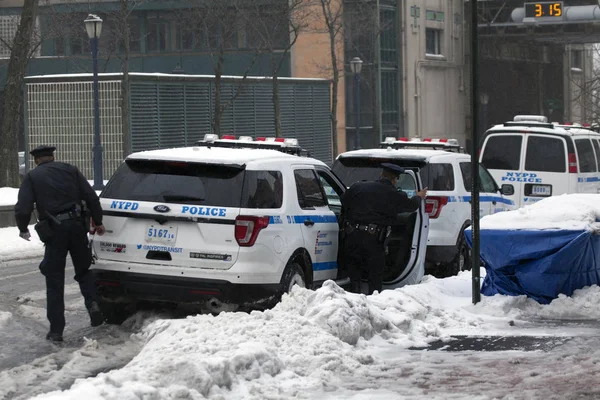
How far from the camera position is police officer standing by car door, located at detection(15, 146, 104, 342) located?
1029cm

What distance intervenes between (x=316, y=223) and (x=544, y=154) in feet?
34.6

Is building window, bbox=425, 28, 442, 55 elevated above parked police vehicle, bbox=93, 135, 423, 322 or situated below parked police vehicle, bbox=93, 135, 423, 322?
above

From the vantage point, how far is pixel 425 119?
180ft

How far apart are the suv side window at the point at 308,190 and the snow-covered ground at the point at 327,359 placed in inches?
46.6

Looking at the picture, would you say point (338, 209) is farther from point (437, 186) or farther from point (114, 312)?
point (114, 312)

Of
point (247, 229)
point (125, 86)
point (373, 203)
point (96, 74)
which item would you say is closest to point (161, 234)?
point (247, 229)

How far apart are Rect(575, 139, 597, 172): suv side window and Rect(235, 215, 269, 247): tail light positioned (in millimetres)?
12111

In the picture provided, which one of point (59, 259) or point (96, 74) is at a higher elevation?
point (96, 74)

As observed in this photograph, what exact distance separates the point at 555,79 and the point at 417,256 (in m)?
56.9

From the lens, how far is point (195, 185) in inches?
411

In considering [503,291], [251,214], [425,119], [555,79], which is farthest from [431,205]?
[555,79]

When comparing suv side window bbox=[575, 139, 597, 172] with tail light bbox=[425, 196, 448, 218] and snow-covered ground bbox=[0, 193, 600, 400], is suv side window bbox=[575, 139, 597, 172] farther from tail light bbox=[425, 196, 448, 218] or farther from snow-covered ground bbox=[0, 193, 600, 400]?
snow-covered ground bbox=[0, 193, 600, 400]

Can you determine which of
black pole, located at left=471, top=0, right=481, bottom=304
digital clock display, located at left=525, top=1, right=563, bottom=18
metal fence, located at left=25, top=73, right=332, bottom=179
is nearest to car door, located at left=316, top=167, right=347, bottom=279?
black pole, located at left=471, top=0, right=481, bottom=304

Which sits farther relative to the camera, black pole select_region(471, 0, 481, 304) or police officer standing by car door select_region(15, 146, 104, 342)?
black pole select_region(471, 0, 481, 304)
